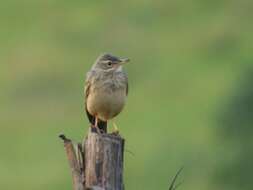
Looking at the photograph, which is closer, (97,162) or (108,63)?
(97,162)

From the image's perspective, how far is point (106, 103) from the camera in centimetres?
1792

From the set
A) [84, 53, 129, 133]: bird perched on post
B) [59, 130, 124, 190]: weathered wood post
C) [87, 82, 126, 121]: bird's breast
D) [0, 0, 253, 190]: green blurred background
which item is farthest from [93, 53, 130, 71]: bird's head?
[0, 0, 253, 190]: green blurred background

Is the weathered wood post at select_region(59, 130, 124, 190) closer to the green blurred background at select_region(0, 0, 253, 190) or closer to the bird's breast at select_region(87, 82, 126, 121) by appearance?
the bird's breast at select_region(87, 82, 126, 121)

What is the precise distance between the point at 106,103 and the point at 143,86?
38.3 meters

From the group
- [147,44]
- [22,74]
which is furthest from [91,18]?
[22,74]

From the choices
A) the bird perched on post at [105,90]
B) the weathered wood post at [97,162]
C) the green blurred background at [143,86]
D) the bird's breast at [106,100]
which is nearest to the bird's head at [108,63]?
the bird perched on post at [105,90]

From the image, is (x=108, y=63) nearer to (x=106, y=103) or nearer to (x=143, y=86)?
(x=106, y=103)

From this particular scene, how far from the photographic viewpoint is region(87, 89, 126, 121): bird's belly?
17.9 meters

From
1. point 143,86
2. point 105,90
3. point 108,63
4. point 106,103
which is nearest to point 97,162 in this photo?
point 106,103

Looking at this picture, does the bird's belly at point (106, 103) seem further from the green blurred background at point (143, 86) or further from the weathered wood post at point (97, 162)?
the green blurred background at point (143, 86)

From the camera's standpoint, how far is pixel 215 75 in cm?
5628

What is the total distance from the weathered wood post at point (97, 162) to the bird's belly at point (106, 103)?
9.97ft

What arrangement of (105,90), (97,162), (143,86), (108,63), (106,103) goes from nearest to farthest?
1. (97,162)
2. (106,103)
3. (105,90)
4. (108,63)
5. (143,86)

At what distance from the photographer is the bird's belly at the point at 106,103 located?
58.6 feet
